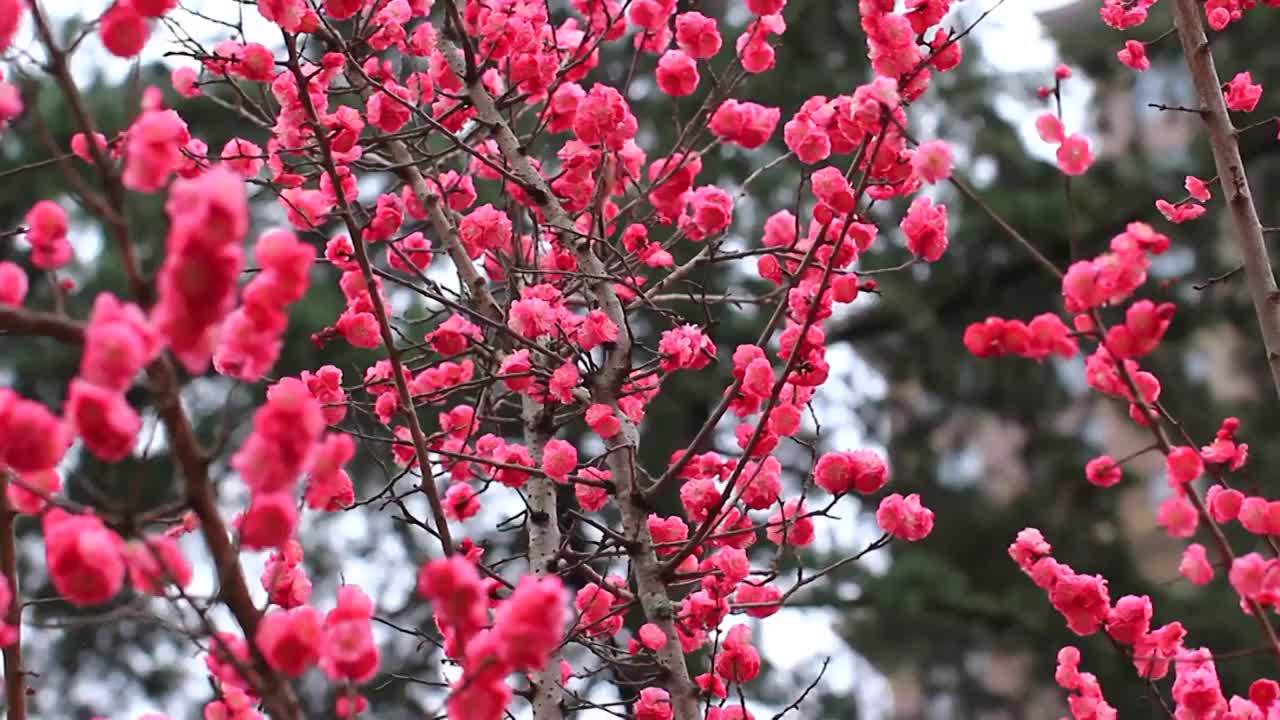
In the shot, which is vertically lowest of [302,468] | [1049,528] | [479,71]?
[302,468]

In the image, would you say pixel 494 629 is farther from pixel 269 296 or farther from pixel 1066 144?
pixel 1066 144

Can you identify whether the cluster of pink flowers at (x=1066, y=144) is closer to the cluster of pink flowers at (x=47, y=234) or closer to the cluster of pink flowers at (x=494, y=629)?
the cluster of pink flowers at (x=494, y=629)

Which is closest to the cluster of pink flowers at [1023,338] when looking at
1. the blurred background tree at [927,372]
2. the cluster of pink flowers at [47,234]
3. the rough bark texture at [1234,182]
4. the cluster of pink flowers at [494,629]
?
the cluster of pink flowers at [494,629]

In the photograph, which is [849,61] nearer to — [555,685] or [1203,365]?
[555,685]

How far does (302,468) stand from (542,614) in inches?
9.0

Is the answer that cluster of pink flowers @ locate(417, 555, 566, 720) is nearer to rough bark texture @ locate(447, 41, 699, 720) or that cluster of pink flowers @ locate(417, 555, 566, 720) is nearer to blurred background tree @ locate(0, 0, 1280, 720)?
rough bark texture @ locate(447, 41, 699, 720)

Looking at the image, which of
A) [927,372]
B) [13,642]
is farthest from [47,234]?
[927,372]

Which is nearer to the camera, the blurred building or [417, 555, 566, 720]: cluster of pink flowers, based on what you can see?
[417, 555, 566, 720]: cluster of pink flowers

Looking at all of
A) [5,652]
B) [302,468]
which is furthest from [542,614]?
[5,652]

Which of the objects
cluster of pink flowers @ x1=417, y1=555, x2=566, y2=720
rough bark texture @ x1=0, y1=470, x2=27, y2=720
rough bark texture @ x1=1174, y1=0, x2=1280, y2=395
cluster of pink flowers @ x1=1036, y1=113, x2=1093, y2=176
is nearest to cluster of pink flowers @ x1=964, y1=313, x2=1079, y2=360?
cluster of pink flowers @ x1=1036, y1=113, x2=1093, y2=176

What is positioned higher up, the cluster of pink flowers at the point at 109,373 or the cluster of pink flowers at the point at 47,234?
the cluster of pink flowers at the point at 47,234

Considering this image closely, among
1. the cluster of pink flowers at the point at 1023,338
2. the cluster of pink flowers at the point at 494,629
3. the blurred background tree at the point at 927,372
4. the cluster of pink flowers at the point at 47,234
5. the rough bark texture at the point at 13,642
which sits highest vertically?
the blurred background tree at the point at 927,372

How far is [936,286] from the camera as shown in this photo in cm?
680

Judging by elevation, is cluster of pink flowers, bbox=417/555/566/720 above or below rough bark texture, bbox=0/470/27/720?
below
